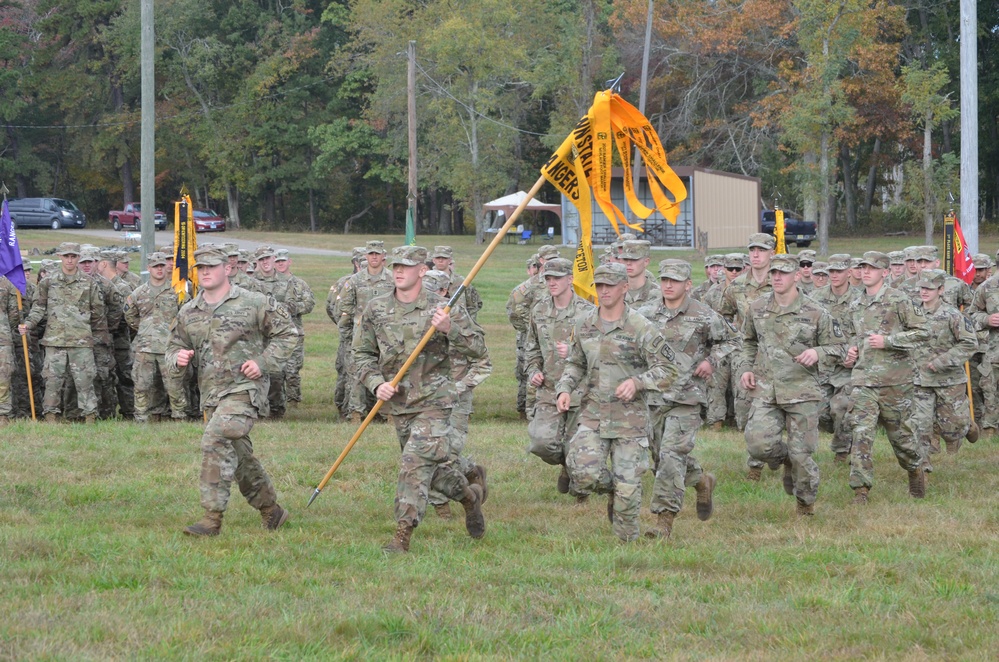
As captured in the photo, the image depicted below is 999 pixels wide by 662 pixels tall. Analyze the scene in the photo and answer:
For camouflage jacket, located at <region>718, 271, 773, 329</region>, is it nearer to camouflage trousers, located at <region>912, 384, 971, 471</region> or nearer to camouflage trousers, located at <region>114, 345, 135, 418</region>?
camouflage trousers, located at <region>912, 384, 971, 471</region>

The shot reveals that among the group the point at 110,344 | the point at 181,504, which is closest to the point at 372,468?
the point at 181,504

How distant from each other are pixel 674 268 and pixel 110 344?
29.2 ft

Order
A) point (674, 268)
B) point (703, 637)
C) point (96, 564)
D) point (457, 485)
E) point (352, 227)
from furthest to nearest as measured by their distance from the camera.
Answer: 1. point (352, 227)
2. point (674, 268)
3. point (457, 485)
4. point (96, 564)
5. point (703, 637)

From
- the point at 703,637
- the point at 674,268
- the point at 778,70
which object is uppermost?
the point at 778,70

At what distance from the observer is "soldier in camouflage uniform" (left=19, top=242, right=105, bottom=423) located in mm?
15977

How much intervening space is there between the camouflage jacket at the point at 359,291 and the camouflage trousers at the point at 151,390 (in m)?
2.29

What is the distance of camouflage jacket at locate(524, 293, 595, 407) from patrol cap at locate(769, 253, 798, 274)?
1.75 m

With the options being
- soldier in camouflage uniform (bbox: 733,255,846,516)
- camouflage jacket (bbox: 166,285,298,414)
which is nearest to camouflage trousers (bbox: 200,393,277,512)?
camouflage jacket (bbox: 166,285,298,414)

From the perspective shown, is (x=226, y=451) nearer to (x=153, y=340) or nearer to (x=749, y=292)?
(x=153, y=340)

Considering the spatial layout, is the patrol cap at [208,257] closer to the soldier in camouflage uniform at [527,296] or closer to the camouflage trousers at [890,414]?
the soldier in camouflage uniform at [527,296]

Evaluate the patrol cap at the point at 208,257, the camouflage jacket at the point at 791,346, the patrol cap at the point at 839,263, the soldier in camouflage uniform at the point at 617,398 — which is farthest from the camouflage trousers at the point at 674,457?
the patrol cap at the point at 839,263

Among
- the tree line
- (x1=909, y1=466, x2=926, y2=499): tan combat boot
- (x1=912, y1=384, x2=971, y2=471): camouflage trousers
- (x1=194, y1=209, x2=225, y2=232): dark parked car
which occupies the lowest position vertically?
(x1=909, y1=466, x2=926, y2=499): tan combat boot

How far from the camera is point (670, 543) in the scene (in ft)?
31.6

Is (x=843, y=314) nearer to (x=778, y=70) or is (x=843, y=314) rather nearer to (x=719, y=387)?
(x=719, y=387)
